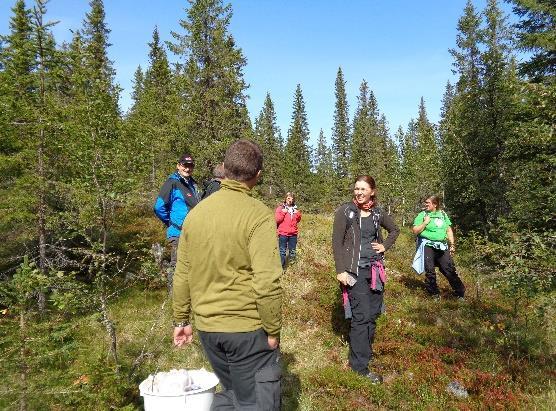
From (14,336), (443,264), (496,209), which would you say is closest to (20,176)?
(14,336)

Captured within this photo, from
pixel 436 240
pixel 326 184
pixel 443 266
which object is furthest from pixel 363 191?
pixel 326 184

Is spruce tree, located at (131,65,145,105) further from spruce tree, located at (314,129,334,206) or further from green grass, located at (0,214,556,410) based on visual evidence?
green grass, located at (0,214,556,410)

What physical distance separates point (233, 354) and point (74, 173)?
8161mm

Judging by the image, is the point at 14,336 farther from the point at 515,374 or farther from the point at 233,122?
the point at 233,122

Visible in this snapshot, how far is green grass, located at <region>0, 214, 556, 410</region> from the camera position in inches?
187

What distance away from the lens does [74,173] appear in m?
9.91

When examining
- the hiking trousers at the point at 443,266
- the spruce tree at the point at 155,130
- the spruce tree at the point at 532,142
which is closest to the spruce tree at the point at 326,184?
the spruce tree at the point at 155,130

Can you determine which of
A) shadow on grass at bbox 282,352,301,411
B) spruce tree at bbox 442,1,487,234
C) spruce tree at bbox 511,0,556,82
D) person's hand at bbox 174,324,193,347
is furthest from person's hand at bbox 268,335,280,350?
spruce tree at bbox 442,1,487,234

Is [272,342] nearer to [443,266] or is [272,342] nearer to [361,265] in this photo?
[361,265]

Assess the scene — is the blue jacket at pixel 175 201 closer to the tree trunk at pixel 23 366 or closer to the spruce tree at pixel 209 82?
the tree trunk at pixel 23 366

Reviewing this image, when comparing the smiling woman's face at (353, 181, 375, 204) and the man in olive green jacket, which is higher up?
the smiling woman's face at (353, 181, 375, 204)

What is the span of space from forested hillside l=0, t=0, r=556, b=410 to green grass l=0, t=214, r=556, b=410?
33 mm

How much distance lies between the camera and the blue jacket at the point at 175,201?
7.10 meters

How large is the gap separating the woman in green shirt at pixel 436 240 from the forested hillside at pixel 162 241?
0.53m
